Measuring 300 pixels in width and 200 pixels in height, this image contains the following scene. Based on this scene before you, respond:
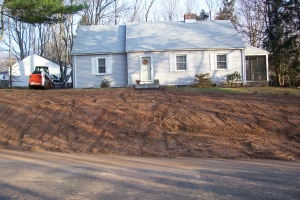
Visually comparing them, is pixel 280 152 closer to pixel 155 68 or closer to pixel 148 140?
pixel 148 140

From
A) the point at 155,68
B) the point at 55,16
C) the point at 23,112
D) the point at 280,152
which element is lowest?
the point at 280,152

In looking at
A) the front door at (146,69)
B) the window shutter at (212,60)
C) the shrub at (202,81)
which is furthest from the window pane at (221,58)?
the front door at (146,69)

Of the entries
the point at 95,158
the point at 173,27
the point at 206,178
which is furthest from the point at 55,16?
the point at 206,178

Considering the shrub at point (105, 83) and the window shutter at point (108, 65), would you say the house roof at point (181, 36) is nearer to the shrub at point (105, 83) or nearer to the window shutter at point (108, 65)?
the window shutter at point (108, 65)

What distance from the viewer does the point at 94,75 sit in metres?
25.0


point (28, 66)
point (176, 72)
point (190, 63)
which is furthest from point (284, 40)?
point (28, 66)

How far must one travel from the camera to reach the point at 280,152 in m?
10.4

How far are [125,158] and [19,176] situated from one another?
327cm

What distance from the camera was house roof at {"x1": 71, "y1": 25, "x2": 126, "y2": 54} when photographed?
25.3 m

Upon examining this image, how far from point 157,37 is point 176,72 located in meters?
3.47

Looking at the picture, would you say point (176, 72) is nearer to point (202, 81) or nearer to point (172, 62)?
point (172, 62)

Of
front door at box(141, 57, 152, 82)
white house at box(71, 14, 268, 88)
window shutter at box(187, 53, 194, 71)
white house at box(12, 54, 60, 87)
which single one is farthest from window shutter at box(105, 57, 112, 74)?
white house at box(12, 54, 60, 87)

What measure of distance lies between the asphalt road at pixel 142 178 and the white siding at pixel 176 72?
Answer: 49.5ft

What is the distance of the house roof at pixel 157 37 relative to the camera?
985 inches
